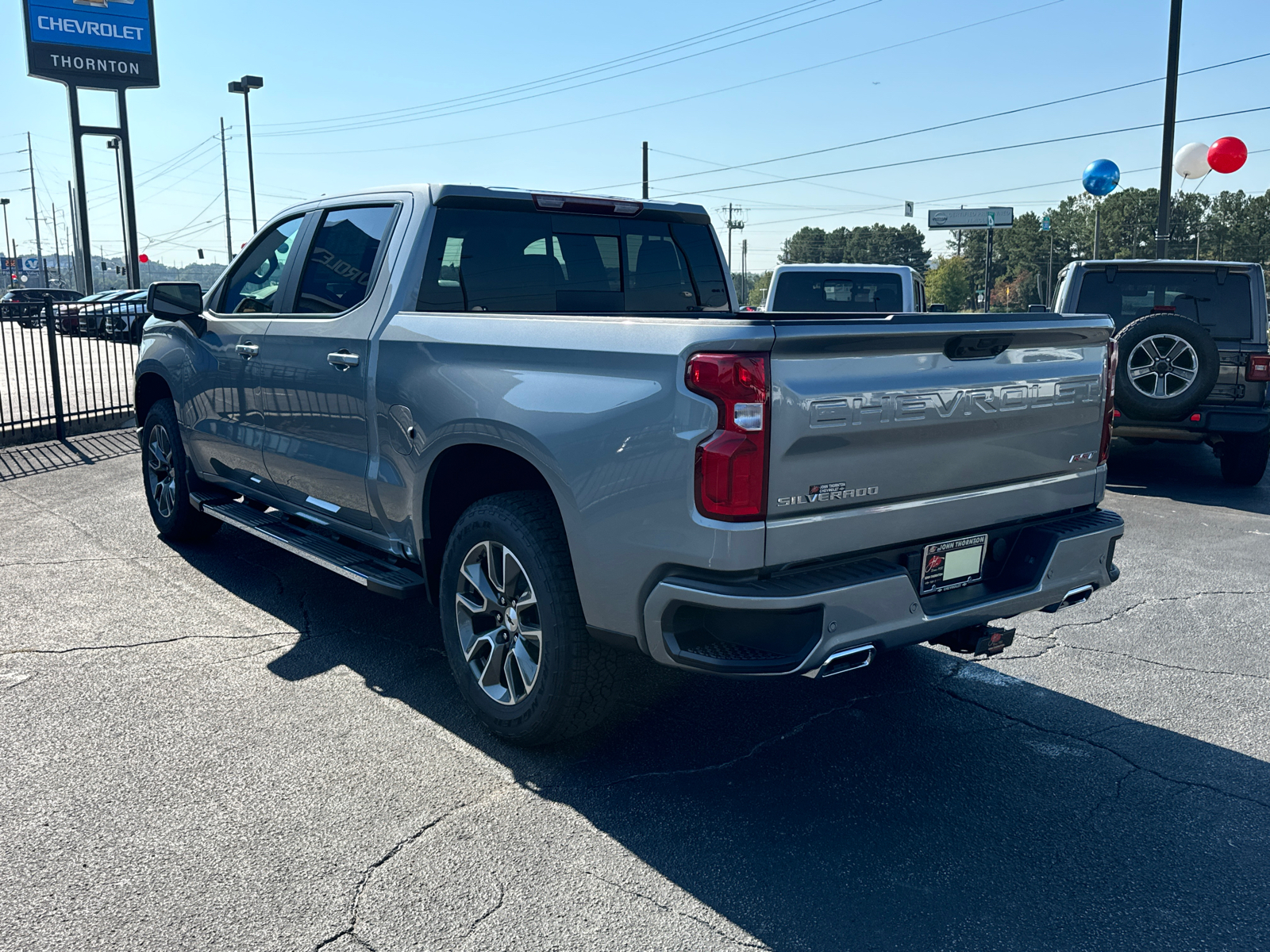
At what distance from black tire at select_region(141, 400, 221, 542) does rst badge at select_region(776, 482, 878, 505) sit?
4.50m

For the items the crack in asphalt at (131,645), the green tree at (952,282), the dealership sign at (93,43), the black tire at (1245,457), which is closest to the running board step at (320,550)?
the crack in asphalt at (131,645)

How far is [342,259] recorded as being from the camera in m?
4.61

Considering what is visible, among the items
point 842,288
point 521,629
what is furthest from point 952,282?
point 521,629

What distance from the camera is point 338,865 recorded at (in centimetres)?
290

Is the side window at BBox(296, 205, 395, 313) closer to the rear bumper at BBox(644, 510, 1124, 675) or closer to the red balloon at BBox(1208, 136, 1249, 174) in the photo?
the rear bumper at BBox(644, 510, 1124, 675)

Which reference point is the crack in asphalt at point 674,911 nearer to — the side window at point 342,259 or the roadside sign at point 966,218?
the side window at point 342,259

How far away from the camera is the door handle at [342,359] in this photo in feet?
13.9

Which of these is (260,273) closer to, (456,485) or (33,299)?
(456,485)

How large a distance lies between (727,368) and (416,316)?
1679mm

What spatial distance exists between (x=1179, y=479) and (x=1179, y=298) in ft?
5.73

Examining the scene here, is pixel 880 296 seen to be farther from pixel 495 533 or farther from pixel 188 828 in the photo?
pixel 188 828

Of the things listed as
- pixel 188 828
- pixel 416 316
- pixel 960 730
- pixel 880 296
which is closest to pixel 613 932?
pixel 188 828

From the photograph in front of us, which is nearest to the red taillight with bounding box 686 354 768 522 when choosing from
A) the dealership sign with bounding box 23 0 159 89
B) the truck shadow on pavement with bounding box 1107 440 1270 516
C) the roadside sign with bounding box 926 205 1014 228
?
the truck shadow on pavement with bounding box 1107 440 1270 516

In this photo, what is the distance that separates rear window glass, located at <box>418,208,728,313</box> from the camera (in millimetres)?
4238
